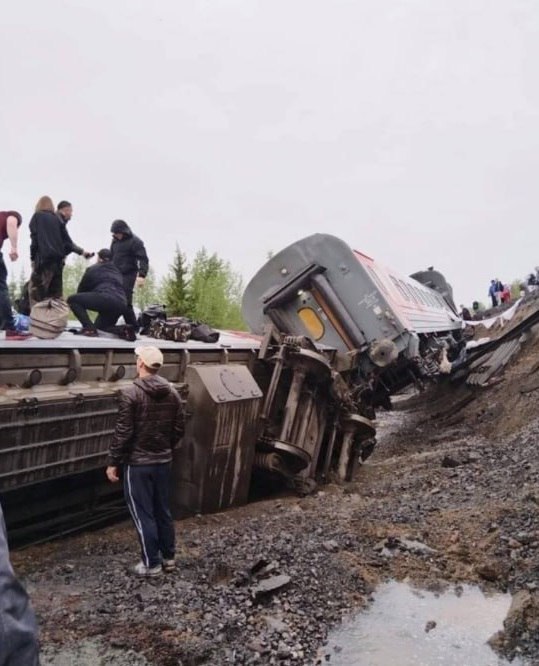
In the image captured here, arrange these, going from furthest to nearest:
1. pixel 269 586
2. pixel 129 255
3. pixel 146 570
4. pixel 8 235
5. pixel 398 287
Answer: pixel 398 287 < pixel 129 255 < pixel 8 235 < pixel 146 570 < pixel 269 586

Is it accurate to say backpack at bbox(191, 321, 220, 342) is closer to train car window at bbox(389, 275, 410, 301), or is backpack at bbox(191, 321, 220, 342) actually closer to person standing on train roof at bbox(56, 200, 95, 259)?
person standing on train roof at bbox(56, 200, 95, 259)

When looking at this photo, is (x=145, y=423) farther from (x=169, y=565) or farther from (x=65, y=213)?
(x=65, y=213)

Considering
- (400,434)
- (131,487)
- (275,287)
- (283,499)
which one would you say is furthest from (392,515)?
(400,434)

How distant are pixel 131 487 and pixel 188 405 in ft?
5.18

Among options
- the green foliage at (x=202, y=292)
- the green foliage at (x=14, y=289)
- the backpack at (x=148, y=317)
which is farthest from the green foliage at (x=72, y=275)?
the backpack at (x=148, y=317)

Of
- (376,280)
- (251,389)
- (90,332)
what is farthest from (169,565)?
(376,280)

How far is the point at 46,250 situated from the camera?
5555 mm

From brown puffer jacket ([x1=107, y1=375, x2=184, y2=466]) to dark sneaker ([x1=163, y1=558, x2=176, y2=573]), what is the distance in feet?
2.10

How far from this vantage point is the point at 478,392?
13.0 metres

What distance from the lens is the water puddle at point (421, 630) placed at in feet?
10.4

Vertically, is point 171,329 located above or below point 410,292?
below

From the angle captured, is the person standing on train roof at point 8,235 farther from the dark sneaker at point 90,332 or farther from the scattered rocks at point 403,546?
the scattered rocks at point 403,546

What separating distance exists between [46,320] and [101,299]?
1286 millimetres

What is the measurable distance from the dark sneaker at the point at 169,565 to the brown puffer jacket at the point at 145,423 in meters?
0.64
